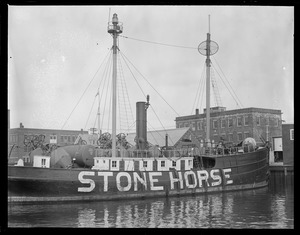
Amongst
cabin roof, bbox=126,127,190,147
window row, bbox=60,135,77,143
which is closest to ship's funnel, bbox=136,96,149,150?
window row, bbox=60,135,77,143

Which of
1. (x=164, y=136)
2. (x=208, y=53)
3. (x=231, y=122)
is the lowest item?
(x=164, y=136)

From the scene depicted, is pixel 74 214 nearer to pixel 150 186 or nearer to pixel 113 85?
pixel 150 186

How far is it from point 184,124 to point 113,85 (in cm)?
2834

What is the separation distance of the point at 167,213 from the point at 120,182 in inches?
174

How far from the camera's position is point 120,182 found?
21.8m

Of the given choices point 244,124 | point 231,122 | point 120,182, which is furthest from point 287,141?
point 120,182

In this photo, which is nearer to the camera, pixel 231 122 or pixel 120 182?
pixel 120 182

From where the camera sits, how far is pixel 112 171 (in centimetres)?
2172

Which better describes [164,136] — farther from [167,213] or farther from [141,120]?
[167,213]

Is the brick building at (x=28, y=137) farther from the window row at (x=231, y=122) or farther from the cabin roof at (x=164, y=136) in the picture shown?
the window row at (x=231, y=122)
